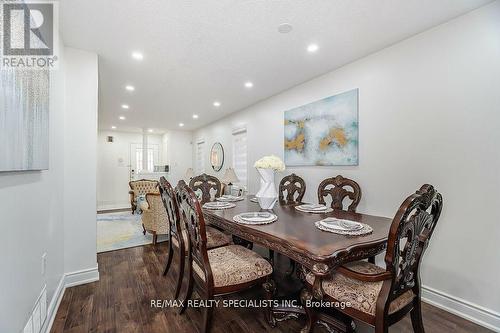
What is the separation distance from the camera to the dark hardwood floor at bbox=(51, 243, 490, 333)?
169cm

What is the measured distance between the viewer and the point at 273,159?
2.24 m

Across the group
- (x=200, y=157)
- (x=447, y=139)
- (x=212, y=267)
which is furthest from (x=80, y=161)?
(x=200, y=157)

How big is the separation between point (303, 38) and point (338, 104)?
1.03 metres

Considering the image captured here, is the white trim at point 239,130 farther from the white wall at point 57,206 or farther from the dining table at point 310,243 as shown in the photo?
the dining table at point 310,243

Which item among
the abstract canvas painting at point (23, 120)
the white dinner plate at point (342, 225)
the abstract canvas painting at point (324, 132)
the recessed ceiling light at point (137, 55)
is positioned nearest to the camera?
the abstract canvas painting at point (23, 120)

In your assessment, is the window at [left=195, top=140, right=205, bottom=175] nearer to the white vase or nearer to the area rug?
the area rug

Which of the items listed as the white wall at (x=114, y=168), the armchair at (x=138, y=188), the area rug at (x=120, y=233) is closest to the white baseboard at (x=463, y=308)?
the area rug at (x=120, y=233)

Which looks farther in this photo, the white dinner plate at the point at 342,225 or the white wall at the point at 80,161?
the white wall at the point at 80,161

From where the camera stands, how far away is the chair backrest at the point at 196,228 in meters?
1.49

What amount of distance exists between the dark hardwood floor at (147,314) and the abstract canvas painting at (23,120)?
1264mm

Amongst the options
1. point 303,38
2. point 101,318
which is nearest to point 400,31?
point 303,38

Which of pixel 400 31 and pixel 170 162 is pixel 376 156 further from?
pixel 170 162

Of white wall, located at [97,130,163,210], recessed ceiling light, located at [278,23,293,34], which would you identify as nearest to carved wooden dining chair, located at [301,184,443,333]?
recessed ceiling light, located at [278,23,293,34]

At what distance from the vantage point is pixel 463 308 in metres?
1.85
